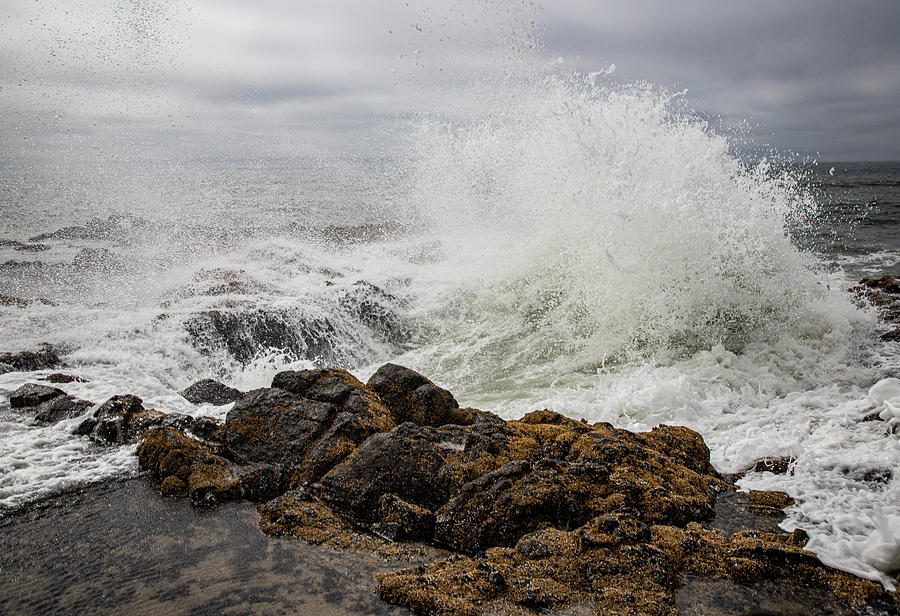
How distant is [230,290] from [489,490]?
8.47 m

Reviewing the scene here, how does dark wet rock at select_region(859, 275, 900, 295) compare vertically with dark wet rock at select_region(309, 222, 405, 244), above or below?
below

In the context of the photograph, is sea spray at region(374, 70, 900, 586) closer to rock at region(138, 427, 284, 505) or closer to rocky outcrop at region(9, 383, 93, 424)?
rock at region(138, 427, 284, 505)

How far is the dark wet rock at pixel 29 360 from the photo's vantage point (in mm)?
6005

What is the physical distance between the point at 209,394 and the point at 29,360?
248cm

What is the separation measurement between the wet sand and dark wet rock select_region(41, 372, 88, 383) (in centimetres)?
275

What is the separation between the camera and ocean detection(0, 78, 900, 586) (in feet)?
14.4

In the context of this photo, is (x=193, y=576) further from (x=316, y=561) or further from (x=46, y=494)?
(x=46, y=494)

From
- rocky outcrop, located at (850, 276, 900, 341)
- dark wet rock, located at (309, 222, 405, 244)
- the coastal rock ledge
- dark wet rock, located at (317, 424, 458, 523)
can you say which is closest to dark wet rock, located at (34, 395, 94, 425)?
the coastal rock ledge

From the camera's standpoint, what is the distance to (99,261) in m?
12.5

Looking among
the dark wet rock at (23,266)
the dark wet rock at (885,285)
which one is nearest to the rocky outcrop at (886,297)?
the dark wet rock at (885,285)

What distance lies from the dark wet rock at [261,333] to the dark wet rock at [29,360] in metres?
1.73

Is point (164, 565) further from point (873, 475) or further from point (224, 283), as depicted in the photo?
point (224, 283)

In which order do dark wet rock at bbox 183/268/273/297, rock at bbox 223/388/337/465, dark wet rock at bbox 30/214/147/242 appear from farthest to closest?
dark wet rock at bbox 30/214/147/242 < dark wet rock at bbox 183/268/273/297 < rock at bbox 223/388/337/465

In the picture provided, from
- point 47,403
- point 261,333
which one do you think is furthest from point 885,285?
point 47,403
